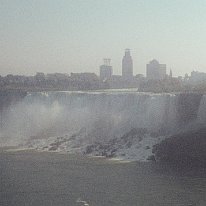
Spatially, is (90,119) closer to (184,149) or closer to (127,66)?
(184,149)

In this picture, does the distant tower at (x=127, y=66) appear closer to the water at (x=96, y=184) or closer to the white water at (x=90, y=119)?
the white water at (x=90, y=119)

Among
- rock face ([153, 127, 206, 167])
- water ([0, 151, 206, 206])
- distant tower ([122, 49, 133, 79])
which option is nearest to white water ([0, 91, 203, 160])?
rock face ([153, 127, 206, 167])

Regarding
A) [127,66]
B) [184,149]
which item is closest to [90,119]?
[184,149]

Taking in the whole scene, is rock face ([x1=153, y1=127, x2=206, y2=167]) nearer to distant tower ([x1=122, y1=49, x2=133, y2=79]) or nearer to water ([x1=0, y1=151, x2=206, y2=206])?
water ([x1=0, y1=151, x2=206, y2=206])

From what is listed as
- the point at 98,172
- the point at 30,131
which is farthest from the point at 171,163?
the point at 30,131

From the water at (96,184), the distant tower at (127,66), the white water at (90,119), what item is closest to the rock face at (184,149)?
the white water at (90,119)

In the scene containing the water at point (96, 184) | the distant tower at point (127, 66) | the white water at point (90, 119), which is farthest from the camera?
the distant tower at point (127, 66)
